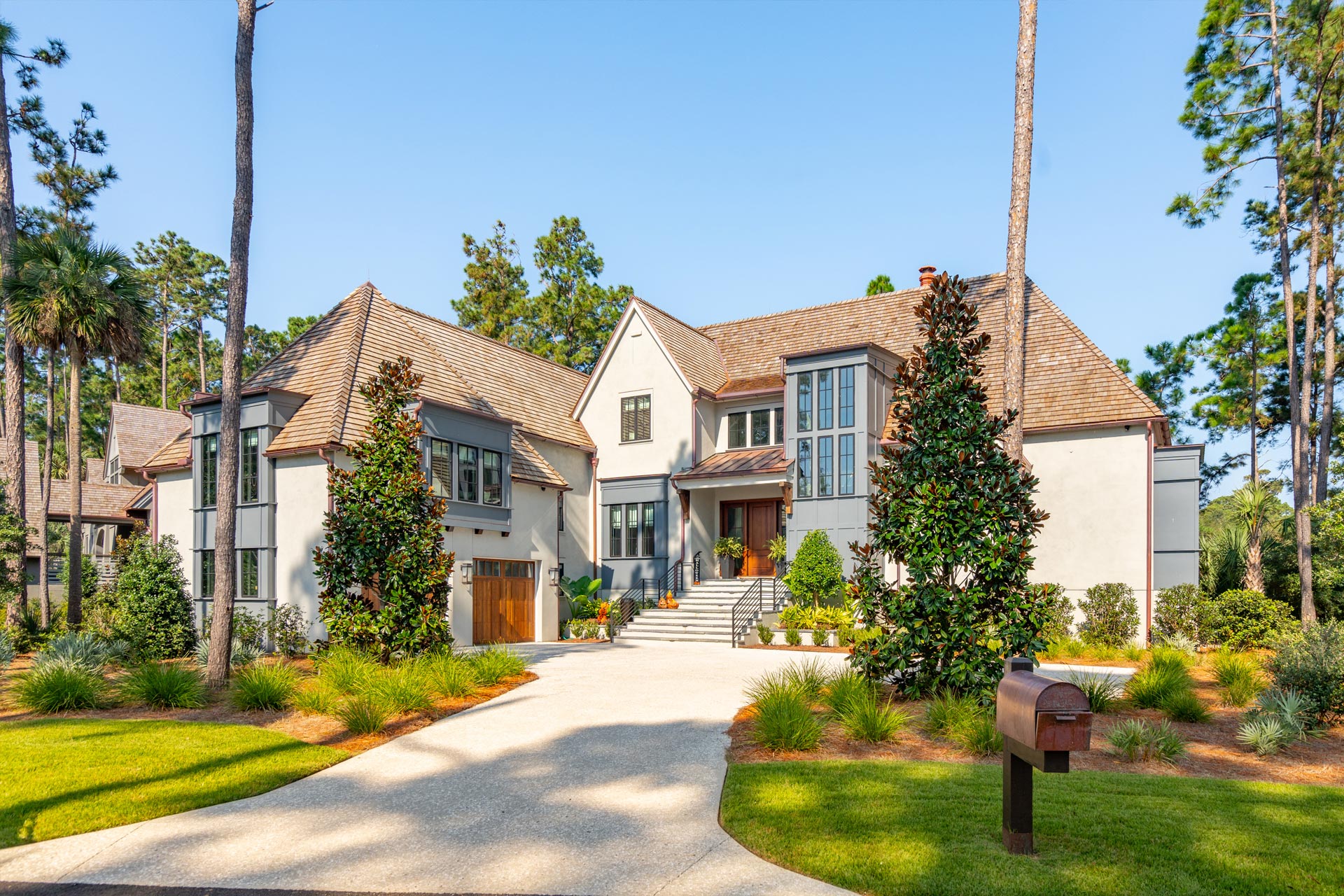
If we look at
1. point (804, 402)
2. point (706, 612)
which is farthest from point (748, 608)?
point (804, 402)

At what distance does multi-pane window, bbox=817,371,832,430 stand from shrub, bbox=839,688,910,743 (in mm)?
14455

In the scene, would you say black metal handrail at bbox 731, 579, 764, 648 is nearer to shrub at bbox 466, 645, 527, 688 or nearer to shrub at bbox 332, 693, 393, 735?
shrub at bbox 466, 645, 527, 688

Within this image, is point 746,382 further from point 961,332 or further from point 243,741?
point 243,741

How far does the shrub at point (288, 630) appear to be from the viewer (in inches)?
758

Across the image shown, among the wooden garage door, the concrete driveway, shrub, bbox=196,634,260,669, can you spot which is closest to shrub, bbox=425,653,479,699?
the concrete driveway

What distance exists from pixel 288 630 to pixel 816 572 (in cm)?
1219

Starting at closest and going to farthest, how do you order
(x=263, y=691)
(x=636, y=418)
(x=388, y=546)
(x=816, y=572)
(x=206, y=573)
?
(x=263, y=691) < (x=388, y=546) < (x=206, y=573) < (x=816, y=572) < (x=636, y=418)

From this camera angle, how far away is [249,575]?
68.2 feet

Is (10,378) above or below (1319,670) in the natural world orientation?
above

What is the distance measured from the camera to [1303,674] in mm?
10406

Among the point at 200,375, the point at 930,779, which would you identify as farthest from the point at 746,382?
the point at 200,375

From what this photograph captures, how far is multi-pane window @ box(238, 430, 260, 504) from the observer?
20.8 meters

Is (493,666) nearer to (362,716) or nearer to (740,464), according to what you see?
(362,716)

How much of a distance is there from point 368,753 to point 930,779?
5923 mm
